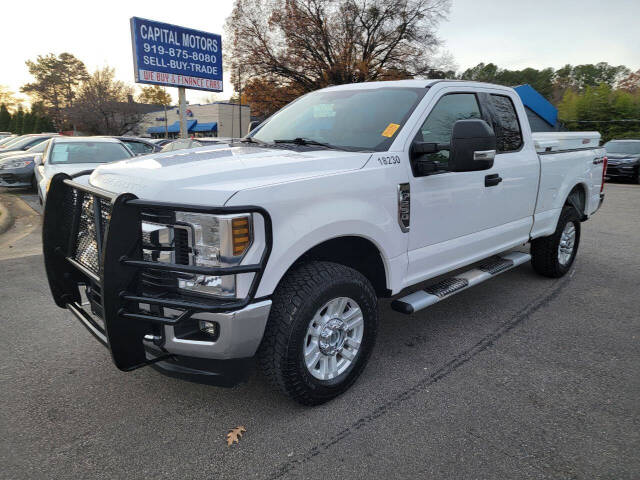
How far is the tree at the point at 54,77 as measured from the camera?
63031 millimetres

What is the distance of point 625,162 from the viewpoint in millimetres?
16391

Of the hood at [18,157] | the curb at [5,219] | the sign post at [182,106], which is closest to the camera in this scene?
the curb at [5,219]

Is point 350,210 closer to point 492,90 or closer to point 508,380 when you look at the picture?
point 508,380

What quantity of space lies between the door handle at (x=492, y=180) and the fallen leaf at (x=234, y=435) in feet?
8.46

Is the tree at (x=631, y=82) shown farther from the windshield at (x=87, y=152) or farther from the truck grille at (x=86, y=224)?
the truck grille at (x=86, y=224)

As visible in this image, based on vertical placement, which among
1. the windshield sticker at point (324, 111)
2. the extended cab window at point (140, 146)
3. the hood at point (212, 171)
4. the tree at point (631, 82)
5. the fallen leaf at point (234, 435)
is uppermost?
the tree at point (631, 82)

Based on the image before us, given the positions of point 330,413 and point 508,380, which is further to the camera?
point 508,380

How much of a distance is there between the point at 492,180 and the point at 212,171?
237 cm

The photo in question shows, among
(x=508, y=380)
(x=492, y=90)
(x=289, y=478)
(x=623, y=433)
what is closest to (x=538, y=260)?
(x=492, y=90)

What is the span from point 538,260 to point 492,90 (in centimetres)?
210

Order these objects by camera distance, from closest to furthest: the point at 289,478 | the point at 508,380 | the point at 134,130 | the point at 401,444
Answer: the point at 289,478 → the point at 401,444 → the point at 508,380 → the point at 134,130

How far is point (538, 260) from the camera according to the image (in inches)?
205

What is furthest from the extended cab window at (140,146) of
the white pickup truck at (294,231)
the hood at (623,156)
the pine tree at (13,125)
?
the pine tree at (13,125)

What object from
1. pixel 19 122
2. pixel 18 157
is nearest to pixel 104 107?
pixel 18 157
